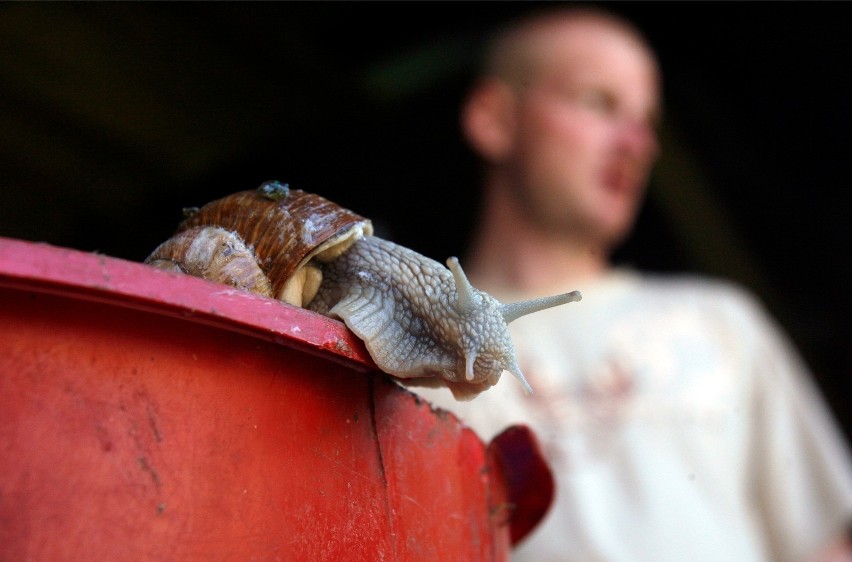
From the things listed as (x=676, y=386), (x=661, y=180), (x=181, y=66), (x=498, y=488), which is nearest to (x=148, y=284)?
(x=498, y=488)

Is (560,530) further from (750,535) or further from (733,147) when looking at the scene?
(733,147)

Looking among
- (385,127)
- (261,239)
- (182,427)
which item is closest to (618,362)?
(385,127)

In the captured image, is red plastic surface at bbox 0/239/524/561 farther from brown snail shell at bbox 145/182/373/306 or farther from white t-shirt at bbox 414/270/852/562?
white t-shirt at bbox 414/270/852/562

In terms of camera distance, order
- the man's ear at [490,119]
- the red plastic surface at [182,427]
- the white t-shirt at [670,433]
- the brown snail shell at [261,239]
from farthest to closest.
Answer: the man's ear at [490,119] → the white t-shirt at [670,433] → the brown snail shell at [261,239] → the red plastic surface at [182,427]

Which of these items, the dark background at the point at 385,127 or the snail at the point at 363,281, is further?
the dark background at the point at 385,127

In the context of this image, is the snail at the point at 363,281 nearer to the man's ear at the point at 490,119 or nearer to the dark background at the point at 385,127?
the dark background at the point at 385,127

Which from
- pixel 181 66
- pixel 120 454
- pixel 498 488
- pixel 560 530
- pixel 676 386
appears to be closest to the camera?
pixel 120 454

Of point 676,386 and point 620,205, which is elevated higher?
point 620,205

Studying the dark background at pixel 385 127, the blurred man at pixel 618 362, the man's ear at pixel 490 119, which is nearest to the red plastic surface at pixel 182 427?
the blurred man at pixel 618 362
